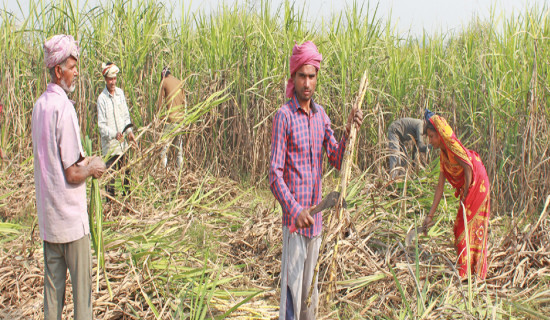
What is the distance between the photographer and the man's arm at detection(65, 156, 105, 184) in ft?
6.23

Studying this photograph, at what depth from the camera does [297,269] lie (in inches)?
81.7

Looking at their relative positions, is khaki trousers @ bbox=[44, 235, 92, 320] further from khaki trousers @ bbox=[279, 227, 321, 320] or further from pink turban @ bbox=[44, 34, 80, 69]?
khaki trousers @ bbox=[279, 227, 321, 320]

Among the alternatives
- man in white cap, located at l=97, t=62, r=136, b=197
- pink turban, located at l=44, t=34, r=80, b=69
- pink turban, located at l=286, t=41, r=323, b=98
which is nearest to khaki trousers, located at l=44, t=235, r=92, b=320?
pink turban, located at l=44, t=34, r=80, b=69

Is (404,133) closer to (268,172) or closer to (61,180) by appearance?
(268,172)

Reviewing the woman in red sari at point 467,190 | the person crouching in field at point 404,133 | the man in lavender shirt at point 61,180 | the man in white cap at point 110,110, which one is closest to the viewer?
the man in lavender shirt at point 61,180

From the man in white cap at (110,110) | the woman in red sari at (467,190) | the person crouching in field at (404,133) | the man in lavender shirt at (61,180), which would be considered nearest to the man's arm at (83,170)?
the man in lavender shirt at (61,180)

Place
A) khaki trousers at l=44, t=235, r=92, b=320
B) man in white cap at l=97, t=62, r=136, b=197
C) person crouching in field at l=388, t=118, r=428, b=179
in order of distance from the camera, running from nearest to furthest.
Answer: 1. khaki trousers at l=44, t=235, r=92, b=320
2. man in white cap at l=97, t=62, r=136, b=197
3. person crouching in field at l=388, t=118, r=428, b=179

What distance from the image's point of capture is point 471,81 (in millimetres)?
4910

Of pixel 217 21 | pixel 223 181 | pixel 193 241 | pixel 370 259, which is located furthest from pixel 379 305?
pixel 217 21

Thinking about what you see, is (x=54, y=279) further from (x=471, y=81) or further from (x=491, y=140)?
(x=471, y=81)

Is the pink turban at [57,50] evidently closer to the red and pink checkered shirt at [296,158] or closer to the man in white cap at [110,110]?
the red and pink checkered shirt at [296,158]

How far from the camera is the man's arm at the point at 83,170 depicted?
6.23 feet

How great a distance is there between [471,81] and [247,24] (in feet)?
8.28

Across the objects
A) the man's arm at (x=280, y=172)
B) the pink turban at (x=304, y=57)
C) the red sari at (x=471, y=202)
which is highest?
the pink turban at (x=304, y=57)
